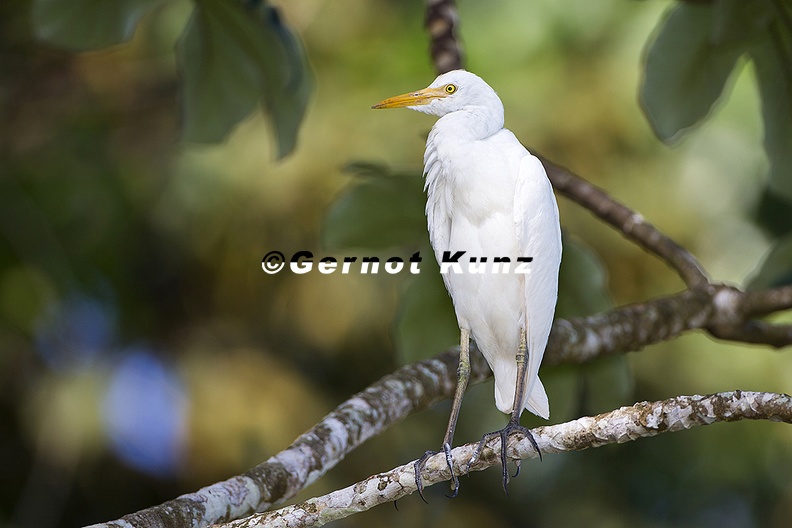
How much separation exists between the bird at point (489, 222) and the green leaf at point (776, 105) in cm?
68

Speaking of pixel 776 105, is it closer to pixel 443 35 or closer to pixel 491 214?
pixel 443 35

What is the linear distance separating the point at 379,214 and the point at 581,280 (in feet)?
1.39

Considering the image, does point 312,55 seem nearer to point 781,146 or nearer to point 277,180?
point 277,180

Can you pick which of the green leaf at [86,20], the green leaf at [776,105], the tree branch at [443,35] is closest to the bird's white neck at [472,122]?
the tree branch at [443,35]

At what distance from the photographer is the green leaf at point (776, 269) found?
6.27 ft

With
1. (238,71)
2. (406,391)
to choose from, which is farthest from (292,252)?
(406,391)

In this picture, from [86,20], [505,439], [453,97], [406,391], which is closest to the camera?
[505,439]

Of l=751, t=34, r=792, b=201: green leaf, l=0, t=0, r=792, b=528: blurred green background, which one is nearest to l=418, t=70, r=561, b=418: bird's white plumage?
l=751, t=34, r=792, b=201: green leaf

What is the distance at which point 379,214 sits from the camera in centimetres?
189

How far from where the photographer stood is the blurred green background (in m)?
3.58

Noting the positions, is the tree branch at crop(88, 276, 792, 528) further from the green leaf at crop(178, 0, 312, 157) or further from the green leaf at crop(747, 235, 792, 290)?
the green leaf at crop(178, 0, 312, 157)

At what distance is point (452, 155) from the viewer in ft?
4.85

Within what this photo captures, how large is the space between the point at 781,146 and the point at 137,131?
256 centimetres

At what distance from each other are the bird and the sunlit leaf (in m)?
0.56
